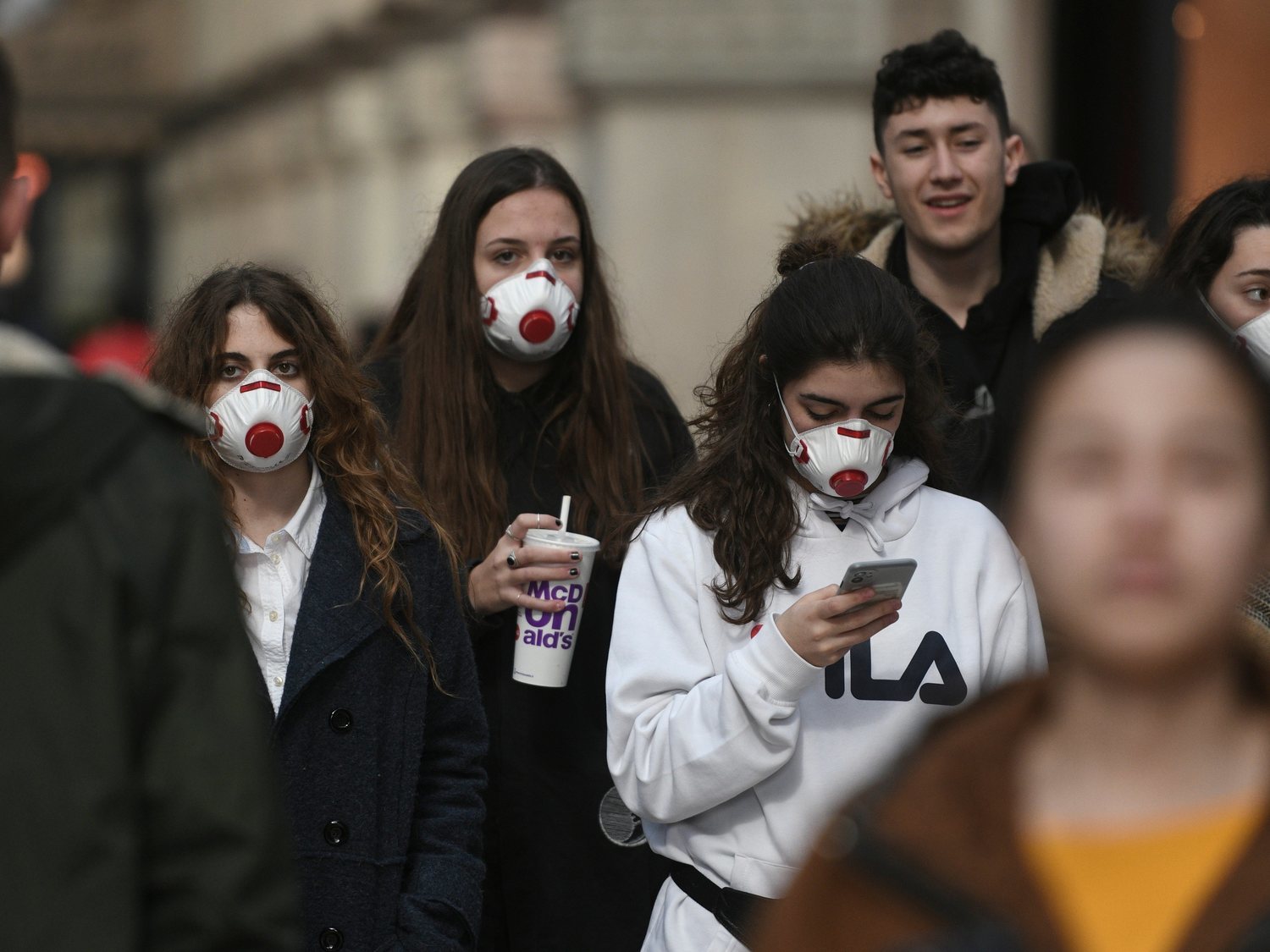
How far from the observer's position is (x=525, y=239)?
4.22m

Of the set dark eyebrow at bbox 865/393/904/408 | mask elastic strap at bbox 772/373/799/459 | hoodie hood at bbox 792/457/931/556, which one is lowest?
hoodie hood at bbox 792/457/931/556

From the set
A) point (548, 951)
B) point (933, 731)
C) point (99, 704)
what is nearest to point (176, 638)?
point (99, 704)

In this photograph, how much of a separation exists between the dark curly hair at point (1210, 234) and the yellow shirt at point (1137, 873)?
7.40 feet

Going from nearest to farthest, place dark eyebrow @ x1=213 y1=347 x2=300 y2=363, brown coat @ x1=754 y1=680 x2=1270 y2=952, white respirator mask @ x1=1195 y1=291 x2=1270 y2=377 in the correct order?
brown coat @ x1=754 y1=680 x2=1270 y2=952
dark eyebrow @ x1=213 y1=347 x2=300 y2=363
white respirator mask @ x1=1195 y1=291 x2=1270 y2=377

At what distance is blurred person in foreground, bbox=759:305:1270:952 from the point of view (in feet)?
5.25

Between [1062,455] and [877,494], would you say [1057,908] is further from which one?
[877,494]

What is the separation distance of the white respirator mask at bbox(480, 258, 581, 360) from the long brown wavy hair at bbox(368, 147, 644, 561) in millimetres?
88

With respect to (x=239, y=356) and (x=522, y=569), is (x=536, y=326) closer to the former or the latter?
(x=522, y=569)

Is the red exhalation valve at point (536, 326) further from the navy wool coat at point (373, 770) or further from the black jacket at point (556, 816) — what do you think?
the navy wool coat at point (373, 770)

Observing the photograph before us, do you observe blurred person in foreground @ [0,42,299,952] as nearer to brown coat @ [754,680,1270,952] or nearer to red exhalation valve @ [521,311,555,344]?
brown coat @ [754,680,1270,952]

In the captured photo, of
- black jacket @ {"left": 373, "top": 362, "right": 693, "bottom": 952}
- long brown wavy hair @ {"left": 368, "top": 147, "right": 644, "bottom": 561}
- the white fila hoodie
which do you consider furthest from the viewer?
long brown wavy hair @ {"left": 368, "top": 147, "right": 644, "bottom": 561}

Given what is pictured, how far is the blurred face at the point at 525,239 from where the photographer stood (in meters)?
4.21

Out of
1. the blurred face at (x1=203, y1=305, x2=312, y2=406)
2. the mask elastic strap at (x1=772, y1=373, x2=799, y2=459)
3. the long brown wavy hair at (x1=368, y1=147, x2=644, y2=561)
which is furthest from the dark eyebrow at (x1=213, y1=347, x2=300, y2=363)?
the mask elastic strap at (x1=772, y1=373, x2=799, y2=459)

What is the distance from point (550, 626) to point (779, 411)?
713mm
